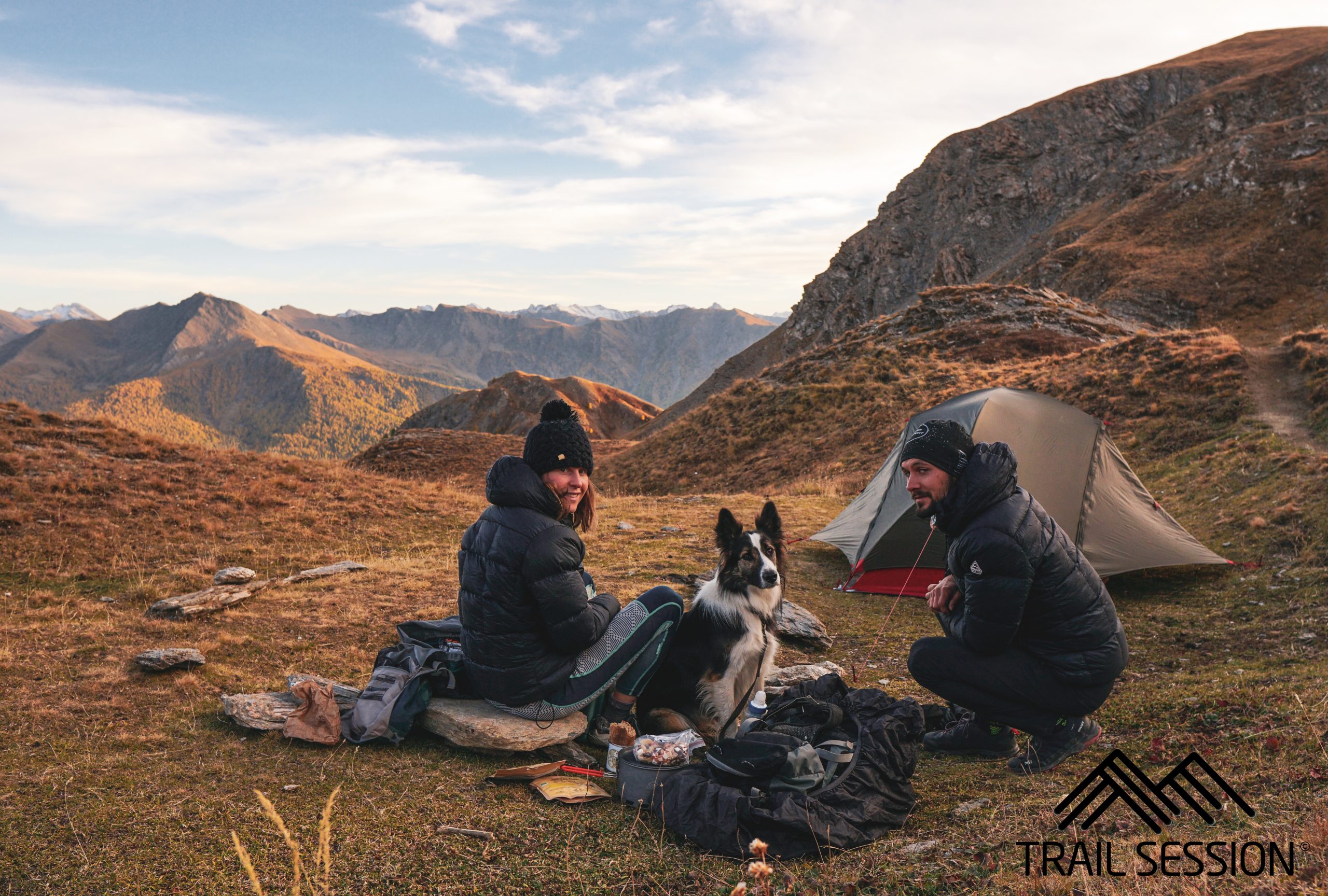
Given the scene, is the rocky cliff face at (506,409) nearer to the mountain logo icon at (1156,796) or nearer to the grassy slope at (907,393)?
the grassy slope at (907,393)

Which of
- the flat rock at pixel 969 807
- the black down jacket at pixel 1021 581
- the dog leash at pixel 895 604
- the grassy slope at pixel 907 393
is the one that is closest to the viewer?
the flat rock at pixel 969 807

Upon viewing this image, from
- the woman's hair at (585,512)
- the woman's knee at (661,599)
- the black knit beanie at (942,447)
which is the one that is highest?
the black knit beanie at (942,447)

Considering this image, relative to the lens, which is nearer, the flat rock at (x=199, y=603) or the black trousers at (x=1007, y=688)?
the black trousers at (x=1007, y=688)

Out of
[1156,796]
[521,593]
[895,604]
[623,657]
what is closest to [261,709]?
[521,593]

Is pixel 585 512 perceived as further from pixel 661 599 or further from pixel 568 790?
pixel 568 790

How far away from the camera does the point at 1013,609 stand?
14.0ft

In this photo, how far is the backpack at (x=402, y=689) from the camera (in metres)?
4.74

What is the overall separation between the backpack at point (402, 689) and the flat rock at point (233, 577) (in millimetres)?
4805

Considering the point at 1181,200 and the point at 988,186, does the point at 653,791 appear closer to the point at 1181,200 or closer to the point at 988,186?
the point at 1181,200

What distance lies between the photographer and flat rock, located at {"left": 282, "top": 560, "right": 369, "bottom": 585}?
9.01 metres

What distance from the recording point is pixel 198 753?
4523 millimetres

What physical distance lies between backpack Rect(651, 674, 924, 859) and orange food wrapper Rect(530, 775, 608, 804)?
42 centimetres

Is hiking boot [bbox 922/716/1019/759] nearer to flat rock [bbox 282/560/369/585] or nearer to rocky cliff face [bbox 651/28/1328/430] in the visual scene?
flat rock [bbox 282/560/369/585]

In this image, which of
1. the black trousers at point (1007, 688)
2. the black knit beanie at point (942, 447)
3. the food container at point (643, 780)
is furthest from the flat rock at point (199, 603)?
the black knit beanie at point (942, 447)
